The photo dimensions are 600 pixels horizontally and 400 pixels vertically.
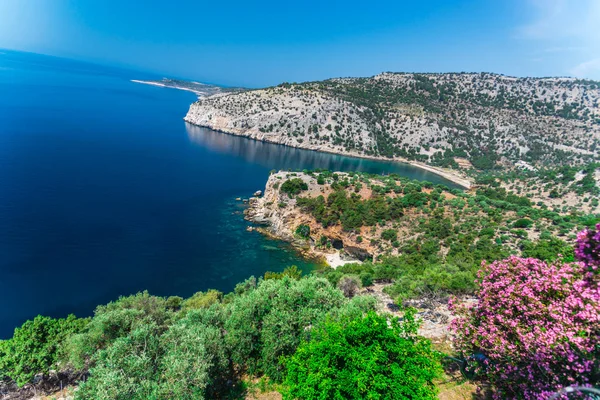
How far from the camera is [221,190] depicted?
7081 cm

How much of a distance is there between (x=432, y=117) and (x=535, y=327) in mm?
141456

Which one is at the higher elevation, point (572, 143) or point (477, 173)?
point (572, 143)

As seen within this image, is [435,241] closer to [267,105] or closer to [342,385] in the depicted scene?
[342,385]

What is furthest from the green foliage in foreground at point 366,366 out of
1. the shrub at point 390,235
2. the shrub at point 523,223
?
the shrub at point 523,223

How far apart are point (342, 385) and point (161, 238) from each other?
151 feet

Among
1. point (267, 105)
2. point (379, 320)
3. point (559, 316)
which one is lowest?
point (379, 320)

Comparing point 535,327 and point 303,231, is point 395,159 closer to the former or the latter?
point 303,231

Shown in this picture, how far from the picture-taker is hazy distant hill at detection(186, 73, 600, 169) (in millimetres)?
115562

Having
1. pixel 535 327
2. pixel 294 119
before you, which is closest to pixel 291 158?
pixel 294 119

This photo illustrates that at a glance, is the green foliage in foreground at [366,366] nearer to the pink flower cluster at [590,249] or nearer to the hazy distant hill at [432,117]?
the pink flower cluster at [590,249]

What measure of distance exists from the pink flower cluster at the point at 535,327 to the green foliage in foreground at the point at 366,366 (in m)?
1.72

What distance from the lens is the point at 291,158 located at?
110875 mm

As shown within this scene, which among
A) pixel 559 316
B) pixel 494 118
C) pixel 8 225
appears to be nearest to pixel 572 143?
pixel 494 118

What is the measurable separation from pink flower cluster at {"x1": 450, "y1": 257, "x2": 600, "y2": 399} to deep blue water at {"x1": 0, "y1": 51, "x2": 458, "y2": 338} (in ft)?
115
